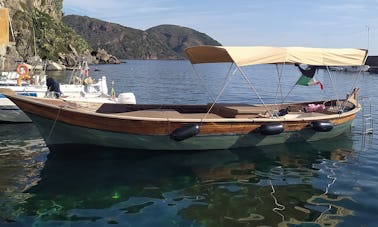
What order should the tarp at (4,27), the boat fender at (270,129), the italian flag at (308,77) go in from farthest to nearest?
1. the italian flag at (308,77)
2. the tarp at (4,27)
3. the boat fender at (270,129)

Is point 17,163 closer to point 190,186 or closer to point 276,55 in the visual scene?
point 190,186

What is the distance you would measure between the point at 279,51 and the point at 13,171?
881 centimetres

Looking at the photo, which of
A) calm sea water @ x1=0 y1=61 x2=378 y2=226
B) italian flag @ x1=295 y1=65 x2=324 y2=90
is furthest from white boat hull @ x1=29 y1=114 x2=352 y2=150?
italian flag @ x1=295 y1=65 x2=324 y2=90

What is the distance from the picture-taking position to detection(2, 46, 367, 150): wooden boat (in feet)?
37.5

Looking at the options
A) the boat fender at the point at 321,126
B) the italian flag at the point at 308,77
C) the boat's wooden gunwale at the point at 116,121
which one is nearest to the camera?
the boat's wooden gunwale at the point at 116,121

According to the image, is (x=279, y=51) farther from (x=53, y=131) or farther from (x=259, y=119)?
(x=53, y=131)

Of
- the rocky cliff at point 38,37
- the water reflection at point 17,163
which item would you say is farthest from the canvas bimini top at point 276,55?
the rocky cliff at point 38,37

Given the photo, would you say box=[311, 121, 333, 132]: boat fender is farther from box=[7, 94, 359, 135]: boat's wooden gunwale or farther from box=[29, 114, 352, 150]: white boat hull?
box=[7, 94, 359, 135]: boat's wooden gunwale

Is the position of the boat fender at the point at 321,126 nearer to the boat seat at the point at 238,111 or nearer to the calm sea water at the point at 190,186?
the calm sea water at the point at 190,186

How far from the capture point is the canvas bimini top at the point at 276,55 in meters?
11.9

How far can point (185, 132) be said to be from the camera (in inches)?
455

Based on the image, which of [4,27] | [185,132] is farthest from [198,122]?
[4,27]

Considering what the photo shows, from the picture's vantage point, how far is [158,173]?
10.8 m

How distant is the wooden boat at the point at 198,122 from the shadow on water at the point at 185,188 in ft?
1.43
